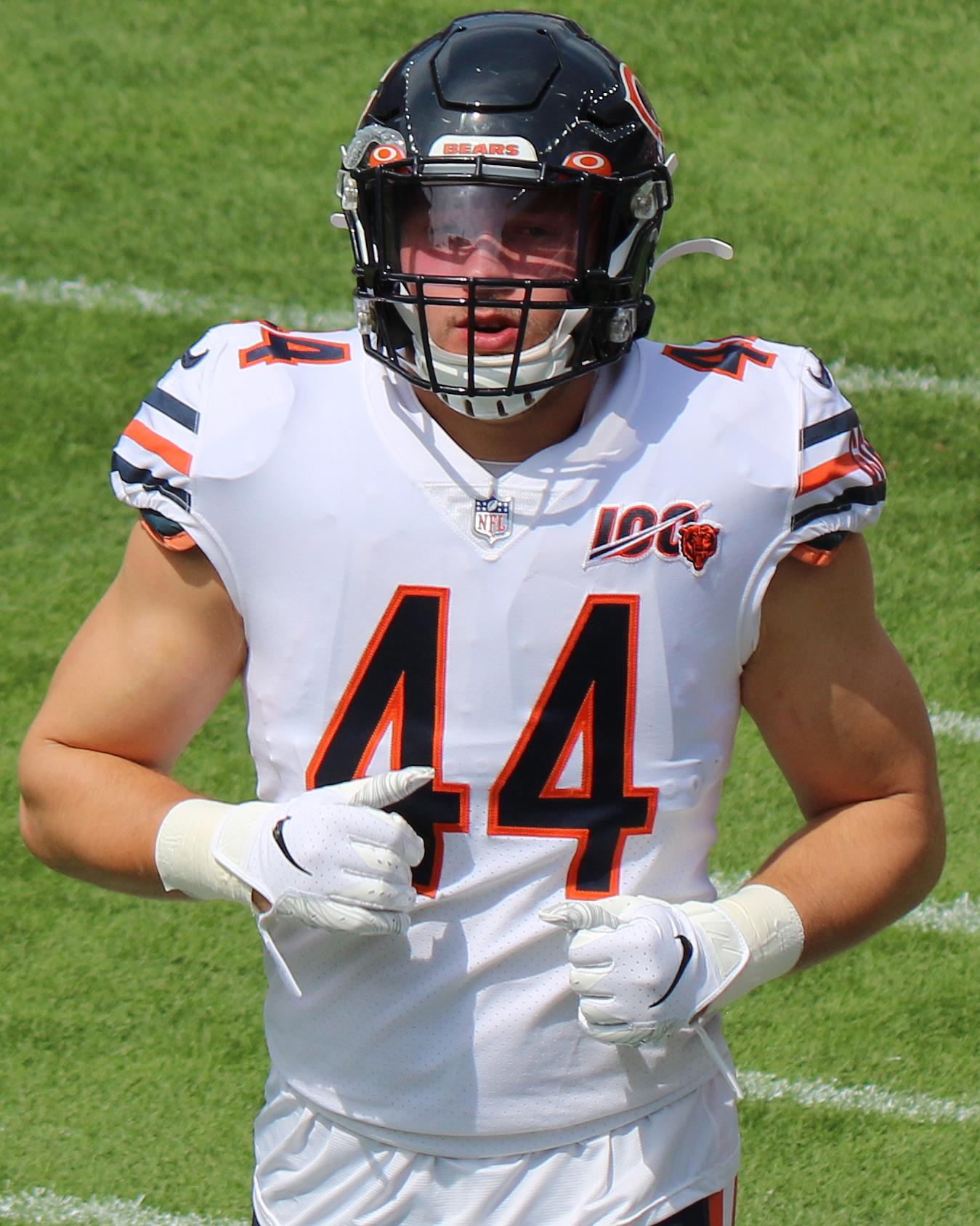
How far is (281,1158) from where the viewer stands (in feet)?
7.43

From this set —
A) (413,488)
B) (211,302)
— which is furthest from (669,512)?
(211,302)

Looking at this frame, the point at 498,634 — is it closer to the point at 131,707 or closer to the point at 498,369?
the point at 498,369

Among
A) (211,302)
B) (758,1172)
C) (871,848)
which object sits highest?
(871,848)

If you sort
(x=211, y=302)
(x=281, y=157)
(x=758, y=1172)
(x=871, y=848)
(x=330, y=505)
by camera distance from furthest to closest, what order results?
(x=281, y=157)
(x=211, y=302)
(x=758, y=1172)
(x=871, y=848)
(x=330, y=505)

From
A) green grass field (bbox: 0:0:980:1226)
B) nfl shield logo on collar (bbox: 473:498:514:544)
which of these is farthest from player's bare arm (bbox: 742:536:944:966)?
green grass field (bbox: 0:0:980:1226)

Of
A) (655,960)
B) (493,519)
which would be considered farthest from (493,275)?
(655,960)

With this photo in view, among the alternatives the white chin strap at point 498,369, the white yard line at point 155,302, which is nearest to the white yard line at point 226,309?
the white yard line at point 155,302

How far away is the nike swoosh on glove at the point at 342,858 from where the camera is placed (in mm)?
1948

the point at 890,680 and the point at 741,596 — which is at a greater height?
the point at 741,596

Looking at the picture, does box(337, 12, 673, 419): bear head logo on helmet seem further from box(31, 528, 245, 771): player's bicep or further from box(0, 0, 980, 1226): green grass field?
box(0, 0, 980, 1226): green grass field

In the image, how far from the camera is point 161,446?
2102 millimetres

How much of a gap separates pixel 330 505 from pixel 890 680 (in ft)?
2.38

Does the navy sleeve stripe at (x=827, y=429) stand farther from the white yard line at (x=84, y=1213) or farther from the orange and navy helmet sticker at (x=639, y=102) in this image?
the white yard line at (x=84, y=1213)

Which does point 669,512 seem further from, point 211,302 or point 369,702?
point 211,302
